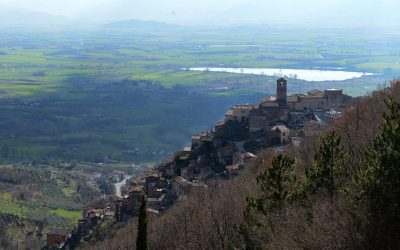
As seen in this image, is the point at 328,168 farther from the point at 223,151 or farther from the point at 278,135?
the point at 223,151

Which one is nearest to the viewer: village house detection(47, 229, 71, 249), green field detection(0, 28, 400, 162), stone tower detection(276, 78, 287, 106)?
village house detection(47, 229, 71, 249)

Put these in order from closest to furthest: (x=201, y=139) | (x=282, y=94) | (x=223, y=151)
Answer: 1. (x=223, y=151)
2. (x=201, y=139)
3. (x=282, y=94)

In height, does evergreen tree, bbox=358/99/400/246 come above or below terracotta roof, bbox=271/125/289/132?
above

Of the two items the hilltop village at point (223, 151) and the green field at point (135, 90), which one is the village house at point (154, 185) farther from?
the green field at point (135, 90)

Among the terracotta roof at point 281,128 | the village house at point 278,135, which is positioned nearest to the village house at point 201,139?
the village house at point 278,135

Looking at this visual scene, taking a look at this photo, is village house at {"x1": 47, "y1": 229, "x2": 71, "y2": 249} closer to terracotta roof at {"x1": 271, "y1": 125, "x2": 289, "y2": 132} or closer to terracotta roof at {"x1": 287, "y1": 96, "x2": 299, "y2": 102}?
terracotta roof at {"x1": 271, "y1": 125, "x2": 289, "y2": 132}

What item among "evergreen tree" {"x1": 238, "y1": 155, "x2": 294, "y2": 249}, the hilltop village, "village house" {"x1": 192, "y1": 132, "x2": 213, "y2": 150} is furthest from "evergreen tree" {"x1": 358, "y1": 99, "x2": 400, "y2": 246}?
"village house" {"x1": 192, "y1": 132, "x2": 213, "y2": 150}

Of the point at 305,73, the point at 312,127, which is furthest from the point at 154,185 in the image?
the point at 305,73
